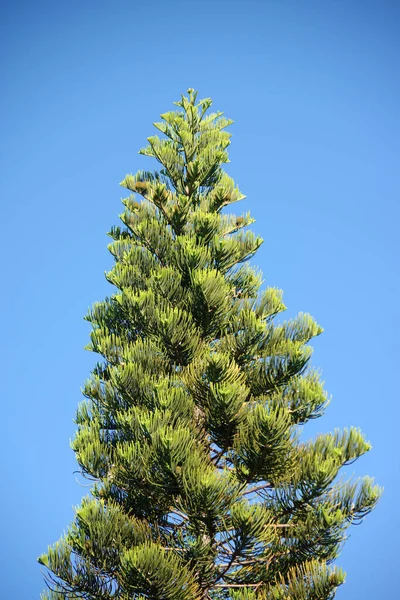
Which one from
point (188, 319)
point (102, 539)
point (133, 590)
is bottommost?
point (133, 590)

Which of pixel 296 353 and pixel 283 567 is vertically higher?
pixel 296 353

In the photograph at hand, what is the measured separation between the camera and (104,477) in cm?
670

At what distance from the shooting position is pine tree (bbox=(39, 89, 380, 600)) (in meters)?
5.75

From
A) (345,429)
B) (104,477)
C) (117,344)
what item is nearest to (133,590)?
(104,477)

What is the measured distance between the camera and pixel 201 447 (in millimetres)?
6273

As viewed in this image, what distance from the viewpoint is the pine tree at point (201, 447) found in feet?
18.9

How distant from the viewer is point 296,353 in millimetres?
6676

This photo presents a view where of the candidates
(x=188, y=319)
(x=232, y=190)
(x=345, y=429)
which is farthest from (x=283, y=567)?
(x=232, y=190)

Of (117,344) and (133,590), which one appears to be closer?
(133,590)

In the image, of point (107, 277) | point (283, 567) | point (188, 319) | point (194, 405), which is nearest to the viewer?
point (283, 567)

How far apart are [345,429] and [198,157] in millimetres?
4089

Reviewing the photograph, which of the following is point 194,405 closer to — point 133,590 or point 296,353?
point 296,353

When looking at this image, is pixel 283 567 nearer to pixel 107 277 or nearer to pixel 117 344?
pixel 117 344

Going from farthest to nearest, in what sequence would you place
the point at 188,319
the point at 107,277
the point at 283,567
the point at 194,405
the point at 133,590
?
1. the point at 107,277
2. the point at 188,319
3. the point at 194,405
4. the point at 283,567
5. the point at 133,590
